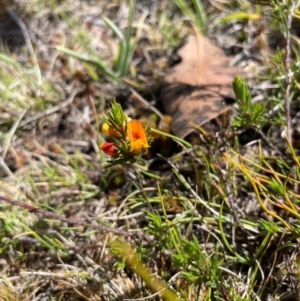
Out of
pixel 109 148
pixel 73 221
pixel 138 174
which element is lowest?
pixel 73 221

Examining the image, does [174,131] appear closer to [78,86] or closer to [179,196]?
[179,196]

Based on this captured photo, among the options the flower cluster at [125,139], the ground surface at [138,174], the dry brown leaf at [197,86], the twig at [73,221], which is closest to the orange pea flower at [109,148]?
the flower cluster at [125,139]

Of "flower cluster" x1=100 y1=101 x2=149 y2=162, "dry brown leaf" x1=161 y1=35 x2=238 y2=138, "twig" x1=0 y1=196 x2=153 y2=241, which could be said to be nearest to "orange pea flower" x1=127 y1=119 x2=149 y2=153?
"flower cluster" x1=100 y1=101 x2=149 y2=162

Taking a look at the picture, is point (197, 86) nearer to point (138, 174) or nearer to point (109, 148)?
point (138, 174)

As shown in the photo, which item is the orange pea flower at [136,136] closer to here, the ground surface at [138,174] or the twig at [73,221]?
the ground surface at [138,174]

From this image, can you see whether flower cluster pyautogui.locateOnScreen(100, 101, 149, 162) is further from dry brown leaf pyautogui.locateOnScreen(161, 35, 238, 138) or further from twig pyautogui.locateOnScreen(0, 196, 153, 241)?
dry brown leaf pyautogui.locateOnScreen(161, 35, 238, 138)

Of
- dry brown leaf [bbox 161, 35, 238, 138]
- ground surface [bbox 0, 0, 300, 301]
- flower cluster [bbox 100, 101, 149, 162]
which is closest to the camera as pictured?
flower cluster [bbox 100, 101, 149, 162]

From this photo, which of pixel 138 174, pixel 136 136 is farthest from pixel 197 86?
pixel 136 136
